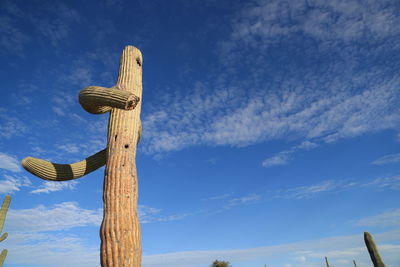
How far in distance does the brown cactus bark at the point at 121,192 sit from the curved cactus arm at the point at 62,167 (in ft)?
2.19

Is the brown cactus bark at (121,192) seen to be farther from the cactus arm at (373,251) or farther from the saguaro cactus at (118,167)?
the cactus arm at (373,251)

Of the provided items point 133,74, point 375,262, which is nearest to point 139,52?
point 133,74

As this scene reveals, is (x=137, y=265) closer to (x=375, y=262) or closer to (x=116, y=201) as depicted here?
(x=116, y=201)

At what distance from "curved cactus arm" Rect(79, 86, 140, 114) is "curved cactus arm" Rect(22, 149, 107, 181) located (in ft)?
2.76

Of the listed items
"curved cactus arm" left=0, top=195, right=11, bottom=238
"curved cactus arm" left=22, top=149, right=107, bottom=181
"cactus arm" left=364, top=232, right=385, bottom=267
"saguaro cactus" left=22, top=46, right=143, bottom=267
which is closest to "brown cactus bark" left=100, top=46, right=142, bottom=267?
"saguaro cactus" left=22, top=46, right=143, bottom=267

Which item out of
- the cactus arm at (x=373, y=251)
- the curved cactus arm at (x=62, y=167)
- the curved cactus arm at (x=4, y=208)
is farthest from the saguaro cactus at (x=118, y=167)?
the cactus arm at (x=373, y=251)

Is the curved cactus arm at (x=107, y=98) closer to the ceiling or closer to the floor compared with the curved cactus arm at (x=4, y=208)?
closer to the floor

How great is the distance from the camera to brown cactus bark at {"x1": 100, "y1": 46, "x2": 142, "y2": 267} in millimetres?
2967

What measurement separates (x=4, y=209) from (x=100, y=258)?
824cm

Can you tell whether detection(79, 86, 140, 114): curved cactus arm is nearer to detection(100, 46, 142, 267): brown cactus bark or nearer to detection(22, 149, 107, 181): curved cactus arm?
detection(100, 46, 142, 267): brown cactus bark

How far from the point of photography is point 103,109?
149 inches

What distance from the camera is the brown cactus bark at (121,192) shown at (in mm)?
2967

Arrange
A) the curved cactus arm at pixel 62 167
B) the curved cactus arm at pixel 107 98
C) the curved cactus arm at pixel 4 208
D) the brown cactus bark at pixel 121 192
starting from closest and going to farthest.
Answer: the brown cactus bark at pixel 121 192
the curved cactus arm at pixel 107 98
the curved cactus arm at pixel 62 167
the curved cactus arm at pixel 4 208

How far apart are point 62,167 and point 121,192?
1.21 metres
